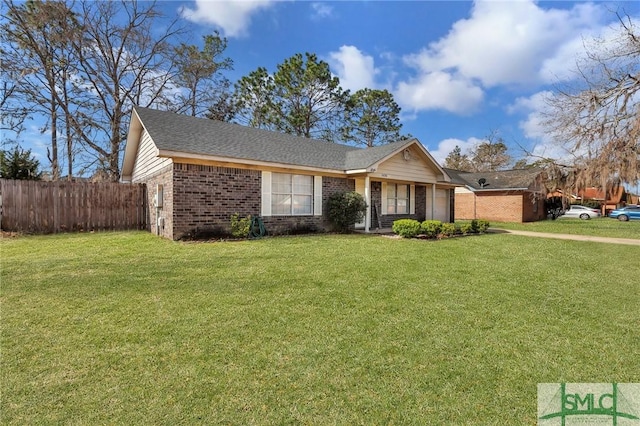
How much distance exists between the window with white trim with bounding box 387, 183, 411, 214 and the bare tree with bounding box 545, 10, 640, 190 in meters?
6.59

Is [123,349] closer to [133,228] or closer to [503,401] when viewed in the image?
[503,401]

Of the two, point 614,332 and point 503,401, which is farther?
point 614,332

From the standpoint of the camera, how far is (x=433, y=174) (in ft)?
51.8

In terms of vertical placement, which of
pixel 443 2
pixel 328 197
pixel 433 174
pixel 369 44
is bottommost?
pixel 328 197

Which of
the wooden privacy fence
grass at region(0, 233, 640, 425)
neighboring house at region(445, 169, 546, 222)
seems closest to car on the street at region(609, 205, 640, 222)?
neighboring house at region(445, 169, 546, 222)

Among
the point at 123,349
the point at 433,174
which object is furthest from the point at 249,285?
the point at 433,174

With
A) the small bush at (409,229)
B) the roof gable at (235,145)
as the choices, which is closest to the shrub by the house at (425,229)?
the small bush at (409,229)

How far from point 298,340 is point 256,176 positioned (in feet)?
27.9

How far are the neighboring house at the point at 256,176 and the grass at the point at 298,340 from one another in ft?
12.4

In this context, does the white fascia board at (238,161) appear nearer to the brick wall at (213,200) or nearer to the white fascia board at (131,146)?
the brick wall at (213,200)

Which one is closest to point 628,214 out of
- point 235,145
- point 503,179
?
point 503,179

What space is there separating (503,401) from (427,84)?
16617 millimetres

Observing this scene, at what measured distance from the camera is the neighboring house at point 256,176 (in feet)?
31.8

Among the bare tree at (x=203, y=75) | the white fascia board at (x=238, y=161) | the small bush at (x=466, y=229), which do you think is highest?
the bare tree at (x=203, y=75)
